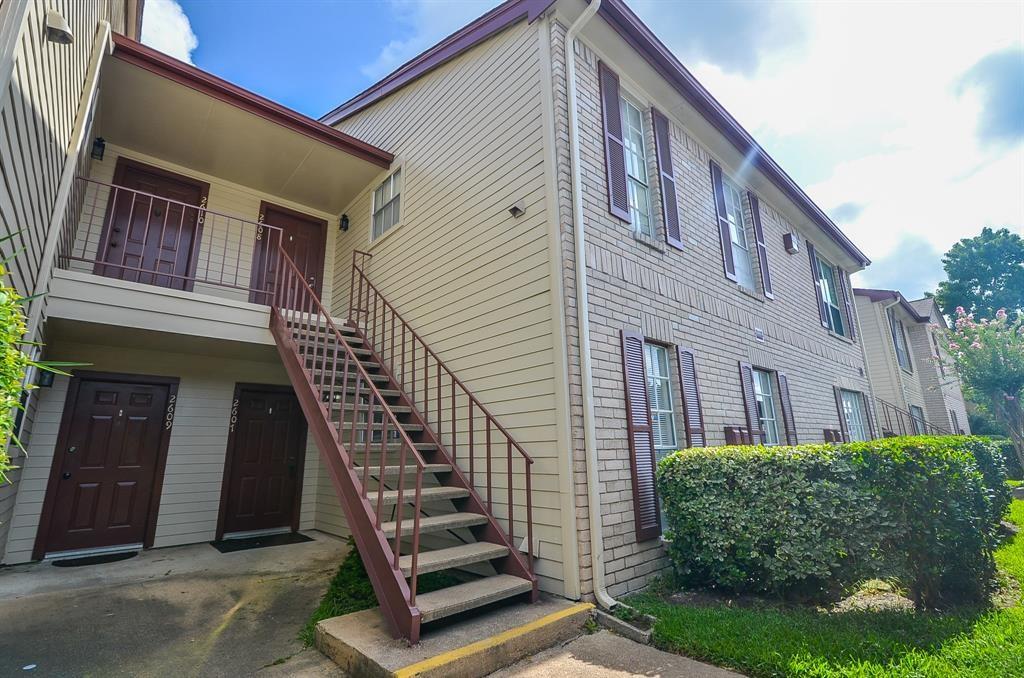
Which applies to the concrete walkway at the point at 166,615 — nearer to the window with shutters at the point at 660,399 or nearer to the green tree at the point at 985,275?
the window with shutters at the point at 660,399

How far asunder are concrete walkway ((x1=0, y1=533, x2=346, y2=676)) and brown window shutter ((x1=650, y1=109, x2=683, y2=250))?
201 inches

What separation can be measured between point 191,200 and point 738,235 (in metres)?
8.11

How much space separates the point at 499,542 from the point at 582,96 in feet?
13.7

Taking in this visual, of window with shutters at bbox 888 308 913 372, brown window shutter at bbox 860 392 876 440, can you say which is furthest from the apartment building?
window with shutters at bbox 888 308 913 372

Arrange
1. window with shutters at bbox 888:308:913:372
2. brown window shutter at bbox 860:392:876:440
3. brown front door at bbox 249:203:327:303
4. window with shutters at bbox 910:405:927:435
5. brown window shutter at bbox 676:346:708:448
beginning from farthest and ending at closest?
window with shutters at bbox 888:308:913:372
window with shutters at bbox 910:405:927:435
brown window shutter at bbox 860:392:876:440
brown front door at bbox 249:203:327:303
brown window shutter at bbox 676:346:708:448

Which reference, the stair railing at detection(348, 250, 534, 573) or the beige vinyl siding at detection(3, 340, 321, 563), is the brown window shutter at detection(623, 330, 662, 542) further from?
the beige vinyl siding at detection(3, 340, 321, 563)

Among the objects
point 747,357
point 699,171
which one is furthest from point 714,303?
point 699,171

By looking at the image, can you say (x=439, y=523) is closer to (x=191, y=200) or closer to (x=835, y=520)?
(x=835, y=520)

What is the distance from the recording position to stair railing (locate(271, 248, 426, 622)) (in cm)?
286

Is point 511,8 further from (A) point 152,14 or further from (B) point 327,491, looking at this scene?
(B) point 327,491

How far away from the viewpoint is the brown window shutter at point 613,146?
15.3 ft

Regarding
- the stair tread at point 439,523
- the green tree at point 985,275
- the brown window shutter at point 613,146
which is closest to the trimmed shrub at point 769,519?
the stair tread at point 439,523

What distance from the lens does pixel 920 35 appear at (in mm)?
5379

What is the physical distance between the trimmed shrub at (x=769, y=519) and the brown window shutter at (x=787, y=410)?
3.32 metres
